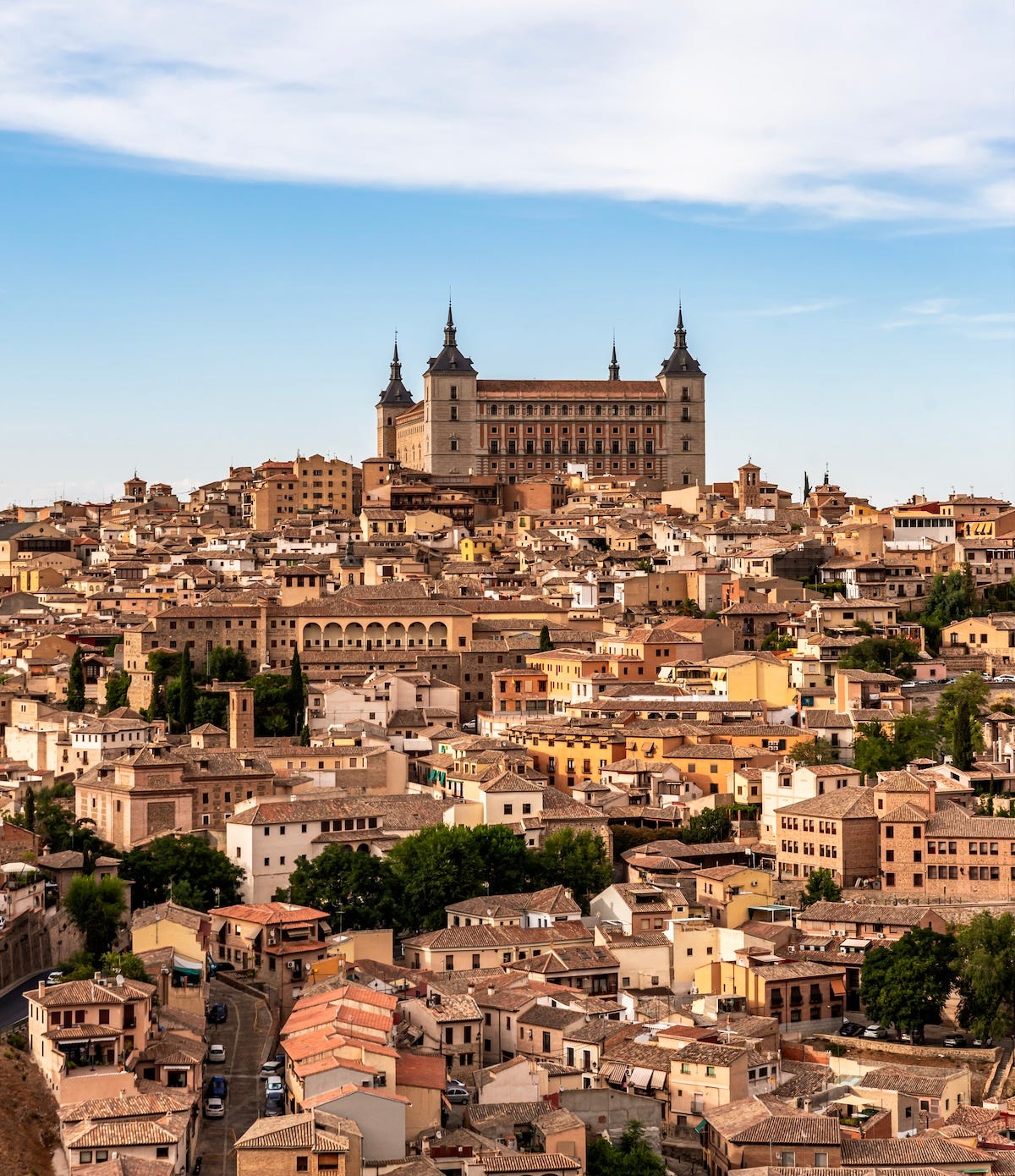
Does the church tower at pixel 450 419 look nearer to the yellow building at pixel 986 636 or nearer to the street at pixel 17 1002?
the yellow building at pixel 986 636

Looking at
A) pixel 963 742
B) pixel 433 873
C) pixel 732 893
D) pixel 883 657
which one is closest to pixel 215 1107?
pixel 433 873

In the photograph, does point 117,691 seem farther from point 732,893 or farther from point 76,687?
point 732,893

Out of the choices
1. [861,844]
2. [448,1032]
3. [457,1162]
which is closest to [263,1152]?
[457,1162]

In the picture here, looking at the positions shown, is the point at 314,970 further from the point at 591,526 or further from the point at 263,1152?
the point at 591,526

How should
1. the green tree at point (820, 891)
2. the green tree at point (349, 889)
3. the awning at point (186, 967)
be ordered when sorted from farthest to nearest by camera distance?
the green tree at point (820, 891), the green tree at point (349, 889), the awning at point (186, 967)

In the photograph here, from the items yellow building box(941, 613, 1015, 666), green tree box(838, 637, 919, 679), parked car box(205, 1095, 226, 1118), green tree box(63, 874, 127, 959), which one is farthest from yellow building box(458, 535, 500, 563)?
parked car box(205, 1095, 226, 1118)

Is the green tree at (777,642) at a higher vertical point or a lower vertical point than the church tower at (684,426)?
lower

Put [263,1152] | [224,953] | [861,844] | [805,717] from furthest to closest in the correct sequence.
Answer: [805,717], [861,844], [224,953], [263,1152]

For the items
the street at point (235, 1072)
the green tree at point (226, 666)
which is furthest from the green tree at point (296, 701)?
the street at point (235, 1072)
